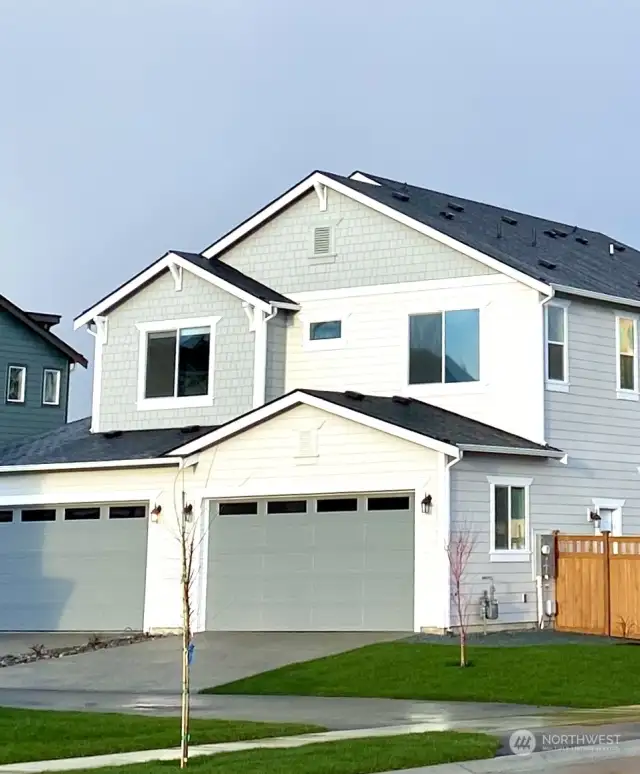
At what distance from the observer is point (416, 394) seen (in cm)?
2919

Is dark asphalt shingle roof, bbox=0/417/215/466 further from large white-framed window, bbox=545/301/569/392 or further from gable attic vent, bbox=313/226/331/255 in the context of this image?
large white-framed window, bbox=545/301/569/392

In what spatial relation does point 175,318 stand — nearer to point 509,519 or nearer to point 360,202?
point 360,202

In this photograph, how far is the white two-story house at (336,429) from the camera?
2652 cm

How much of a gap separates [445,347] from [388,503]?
4.06 metres

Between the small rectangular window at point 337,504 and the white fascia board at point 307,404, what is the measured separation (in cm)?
161

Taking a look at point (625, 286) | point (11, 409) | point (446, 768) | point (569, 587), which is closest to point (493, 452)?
point (569, 587)

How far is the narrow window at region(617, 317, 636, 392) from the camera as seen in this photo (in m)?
29.7

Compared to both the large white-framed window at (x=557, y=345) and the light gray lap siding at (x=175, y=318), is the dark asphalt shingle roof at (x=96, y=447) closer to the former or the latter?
the light gray lap siding at (x=175, y=318)

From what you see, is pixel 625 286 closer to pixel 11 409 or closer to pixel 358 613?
pixel 358 613

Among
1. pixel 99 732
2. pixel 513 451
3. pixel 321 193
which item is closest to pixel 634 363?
pixel 513 451

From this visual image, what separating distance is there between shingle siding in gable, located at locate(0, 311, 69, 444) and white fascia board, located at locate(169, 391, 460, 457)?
15.5 m

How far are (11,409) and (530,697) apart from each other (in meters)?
26.9

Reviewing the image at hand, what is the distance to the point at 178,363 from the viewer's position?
105ft

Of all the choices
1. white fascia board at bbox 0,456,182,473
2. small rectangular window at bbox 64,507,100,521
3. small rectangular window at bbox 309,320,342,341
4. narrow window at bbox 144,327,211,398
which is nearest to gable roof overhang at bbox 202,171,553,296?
narrow window at bbox 144,327,211,398
